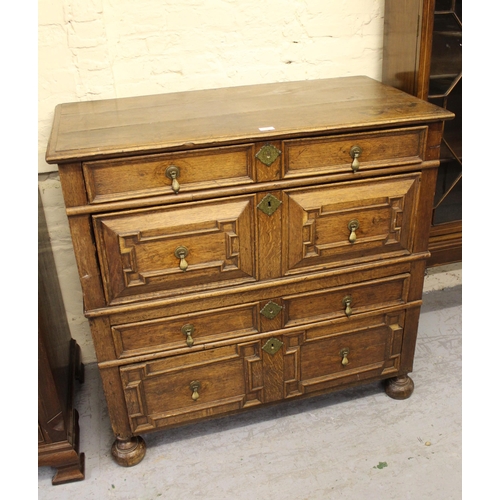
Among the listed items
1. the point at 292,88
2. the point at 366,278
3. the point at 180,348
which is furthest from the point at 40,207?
the point at 366,278

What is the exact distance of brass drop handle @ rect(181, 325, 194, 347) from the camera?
2.11m

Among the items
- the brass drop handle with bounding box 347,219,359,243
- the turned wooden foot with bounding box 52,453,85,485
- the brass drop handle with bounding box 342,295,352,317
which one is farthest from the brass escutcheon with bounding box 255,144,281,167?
the turned wooden foot with bounding box 52,453,85,485

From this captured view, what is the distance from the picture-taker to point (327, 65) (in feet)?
8.43

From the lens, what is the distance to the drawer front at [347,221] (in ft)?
6.67

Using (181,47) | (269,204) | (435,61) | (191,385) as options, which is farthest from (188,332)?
(435,61)

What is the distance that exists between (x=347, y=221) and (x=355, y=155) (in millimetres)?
257

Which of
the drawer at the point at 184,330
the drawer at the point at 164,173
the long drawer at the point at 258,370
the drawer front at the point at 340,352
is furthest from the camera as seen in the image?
the drawer front at the point at 340,352

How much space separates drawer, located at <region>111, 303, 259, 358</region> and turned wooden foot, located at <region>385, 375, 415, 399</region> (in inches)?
31.3

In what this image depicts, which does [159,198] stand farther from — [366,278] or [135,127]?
[366,278]

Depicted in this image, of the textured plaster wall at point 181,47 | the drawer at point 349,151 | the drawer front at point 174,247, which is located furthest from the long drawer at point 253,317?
the textured plaster wall at point 181,47

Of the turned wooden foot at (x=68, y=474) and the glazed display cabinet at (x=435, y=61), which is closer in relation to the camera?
the turned wooden foot at (x=68, y=474)

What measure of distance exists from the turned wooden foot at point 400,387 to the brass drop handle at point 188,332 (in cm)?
102

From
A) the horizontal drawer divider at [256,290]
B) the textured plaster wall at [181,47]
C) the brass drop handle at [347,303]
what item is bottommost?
the brass drop handle at [347,303]

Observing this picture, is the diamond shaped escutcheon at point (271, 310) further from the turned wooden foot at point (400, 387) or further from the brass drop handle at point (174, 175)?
the turned wooden foot at point (400, 387)
